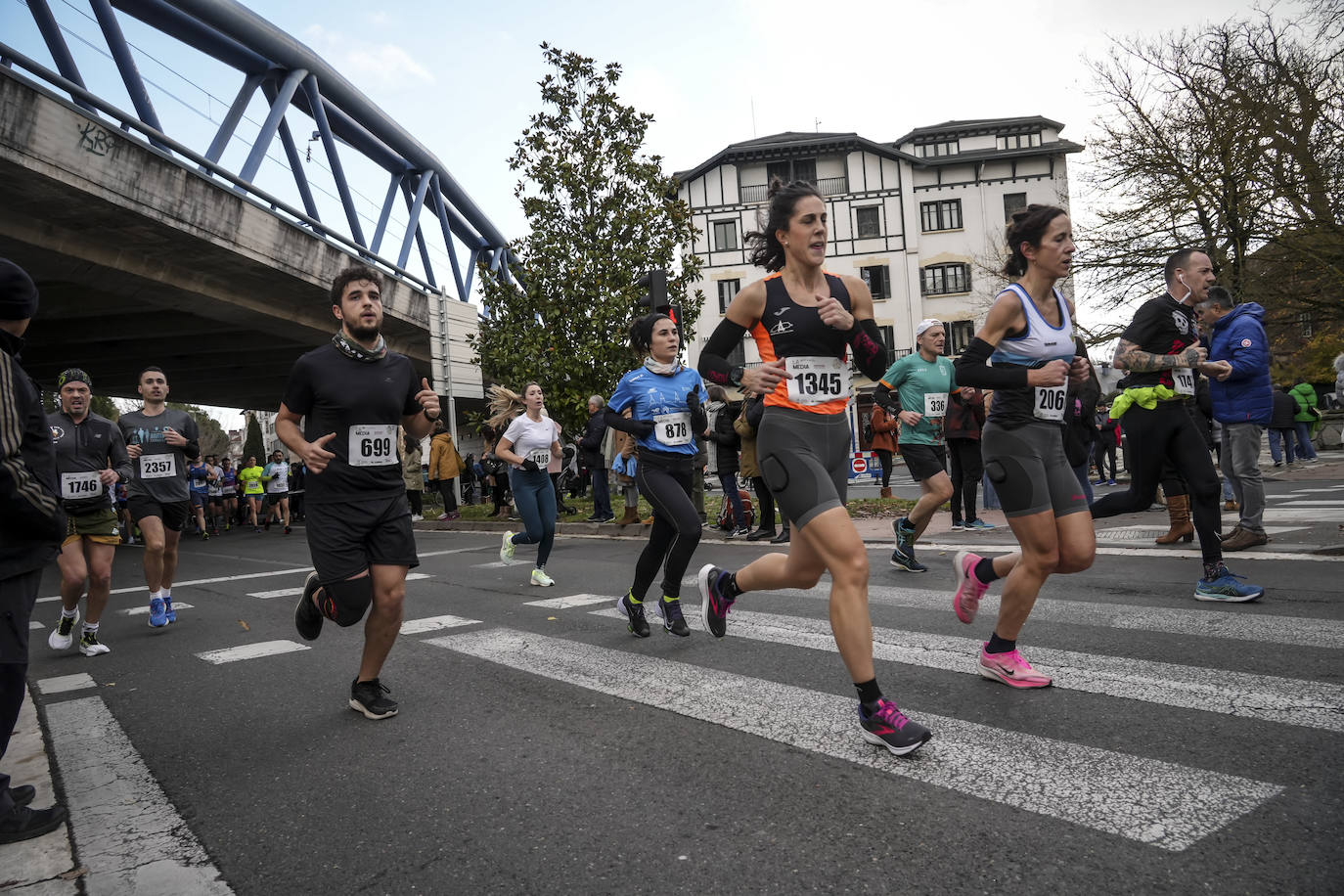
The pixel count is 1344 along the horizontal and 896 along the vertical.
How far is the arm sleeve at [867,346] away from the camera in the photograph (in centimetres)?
383

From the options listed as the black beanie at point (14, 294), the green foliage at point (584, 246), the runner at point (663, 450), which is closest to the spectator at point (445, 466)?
the green foliage at point (584, 246)

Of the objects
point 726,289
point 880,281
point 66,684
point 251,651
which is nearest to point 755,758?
point 251,651

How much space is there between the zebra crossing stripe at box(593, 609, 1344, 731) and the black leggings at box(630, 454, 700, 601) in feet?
2.41

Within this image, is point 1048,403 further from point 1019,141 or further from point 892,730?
point 1019,141

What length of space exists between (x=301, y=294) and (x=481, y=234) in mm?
34909

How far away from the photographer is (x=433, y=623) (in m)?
6.66

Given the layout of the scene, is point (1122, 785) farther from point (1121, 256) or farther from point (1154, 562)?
point (1121, 256)

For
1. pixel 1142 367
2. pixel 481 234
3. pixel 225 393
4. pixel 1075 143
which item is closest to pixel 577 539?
pixel 1142 367

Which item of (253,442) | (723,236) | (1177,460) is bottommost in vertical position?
(1177,460)

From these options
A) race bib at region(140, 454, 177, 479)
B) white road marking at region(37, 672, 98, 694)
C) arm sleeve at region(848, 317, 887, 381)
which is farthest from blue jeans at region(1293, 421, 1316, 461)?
white road marking at region(37, 672, 98, 694)

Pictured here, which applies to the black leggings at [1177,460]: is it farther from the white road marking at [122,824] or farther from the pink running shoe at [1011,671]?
the white road marking at [122,824]

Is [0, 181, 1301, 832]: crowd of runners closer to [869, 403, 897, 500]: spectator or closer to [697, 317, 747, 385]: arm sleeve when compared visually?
[697, 317, 747, 385]: arm sleeve

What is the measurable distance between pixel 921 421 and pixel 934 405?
0.35 m

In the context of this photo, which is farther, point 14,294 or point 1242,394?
point 1242,394
